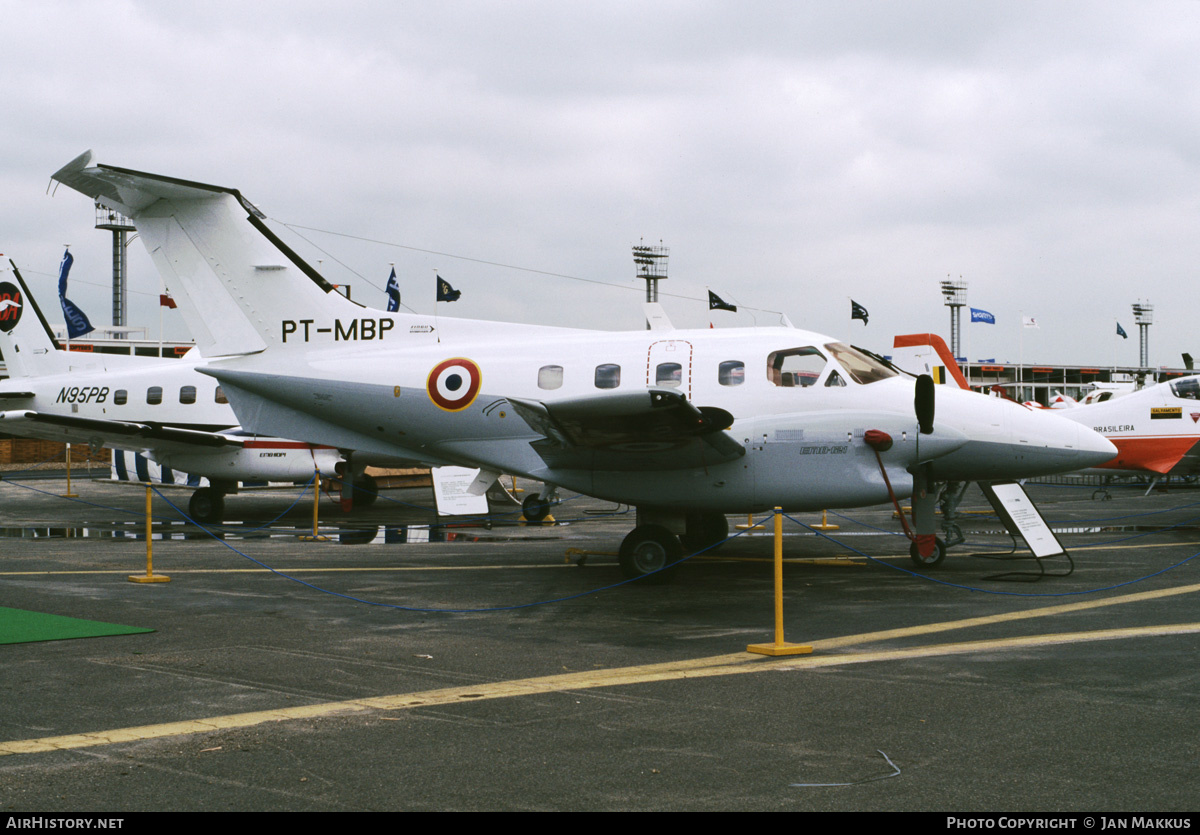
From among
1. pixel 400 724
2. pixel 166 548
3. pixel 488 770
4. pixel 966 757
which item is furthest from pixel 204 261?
pixel 966 757

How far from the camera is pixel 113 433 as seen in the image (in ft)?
66.4

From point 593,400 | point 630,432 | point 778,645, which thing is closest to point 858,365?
point 630,432

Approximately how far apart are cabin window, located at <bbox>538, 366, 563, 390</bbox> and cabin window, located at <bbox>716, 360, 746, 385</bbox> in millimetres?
2211

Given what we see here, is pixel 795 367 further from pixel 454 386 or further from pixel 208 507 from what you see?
pixel 208 507

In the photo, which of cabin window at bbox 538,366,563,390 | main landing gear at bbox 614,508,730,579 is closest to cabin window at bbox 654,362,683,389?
cabin window at bbox 538,366,563,390

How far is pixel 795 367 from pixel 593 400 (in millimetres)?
3176

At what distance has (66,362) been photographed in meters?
23.9

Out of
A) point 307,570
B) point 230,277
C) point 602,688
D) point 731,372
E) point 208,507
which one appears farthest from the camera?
point 208,507

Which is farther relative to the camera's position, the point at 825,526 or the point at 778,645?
the point at 825,526

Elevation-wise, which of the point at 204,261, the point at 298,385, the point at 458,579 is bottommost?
the point at 458,579

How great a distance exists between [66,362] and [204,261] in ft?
37.8

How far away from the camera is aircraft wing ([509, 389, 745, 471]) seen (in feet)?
35.8

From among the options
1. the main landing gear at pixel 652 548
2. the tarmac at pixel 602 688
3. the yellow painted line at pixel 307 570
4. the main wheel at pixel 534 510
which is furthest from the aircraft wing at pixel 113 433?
the main landing gear at pixel 652 548

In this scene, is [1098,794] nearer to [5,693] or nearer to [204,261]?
[5,693]
